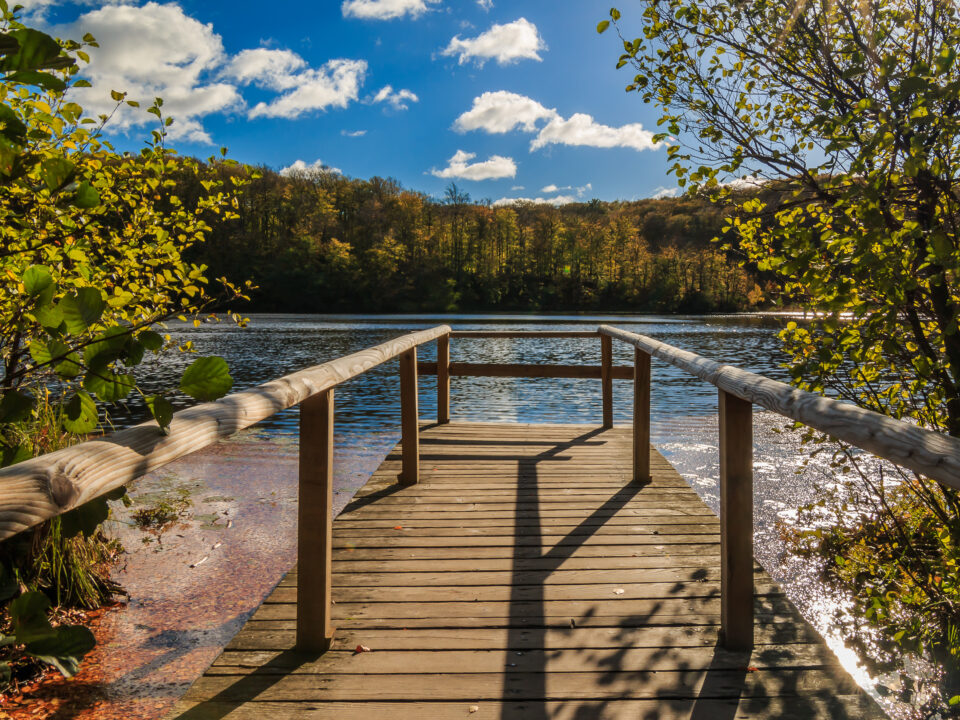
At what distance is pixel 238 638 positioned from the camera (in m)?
2.18

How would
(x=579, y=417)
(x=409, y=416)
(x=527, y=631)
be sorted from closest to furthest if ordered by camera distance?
(x=527, y=631) → (x=409, y=416) → (x=579, y=417)

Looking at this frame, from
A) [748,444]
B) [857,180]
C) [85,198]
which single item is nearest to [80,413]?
[85,198]

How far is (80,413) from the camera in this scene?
89 centimetres

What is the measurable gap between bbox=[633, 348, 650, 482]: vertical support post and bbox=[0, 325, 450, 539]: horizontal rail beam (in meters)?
2.68

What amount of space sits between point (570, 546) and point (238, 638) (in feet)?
5.06

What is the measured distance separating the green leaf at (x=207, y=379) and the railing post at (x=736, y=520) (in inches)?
65.0

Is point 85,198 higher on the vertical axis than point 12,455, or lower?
higher

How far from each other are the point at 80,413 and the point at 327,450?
1161 millimetres

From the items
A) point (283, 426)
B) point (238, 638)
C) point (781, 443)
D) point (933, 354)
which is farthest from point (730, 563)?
point (283, 426)

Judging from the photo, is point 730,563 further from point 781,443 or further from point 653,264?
point 653,264

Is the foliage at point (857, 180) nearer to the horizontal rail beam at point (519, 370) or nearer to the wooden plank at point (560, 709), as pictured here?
the wooden plank at point (560, 709)

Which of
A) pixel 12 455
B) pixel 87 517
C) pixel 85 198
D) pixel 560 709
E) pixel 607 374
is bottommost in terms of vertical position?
pixel 560 709

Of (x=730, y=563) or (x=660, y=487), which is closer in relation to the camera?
(x=730, y=563)

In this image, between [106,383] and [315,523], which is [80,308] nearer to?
[106,383]
